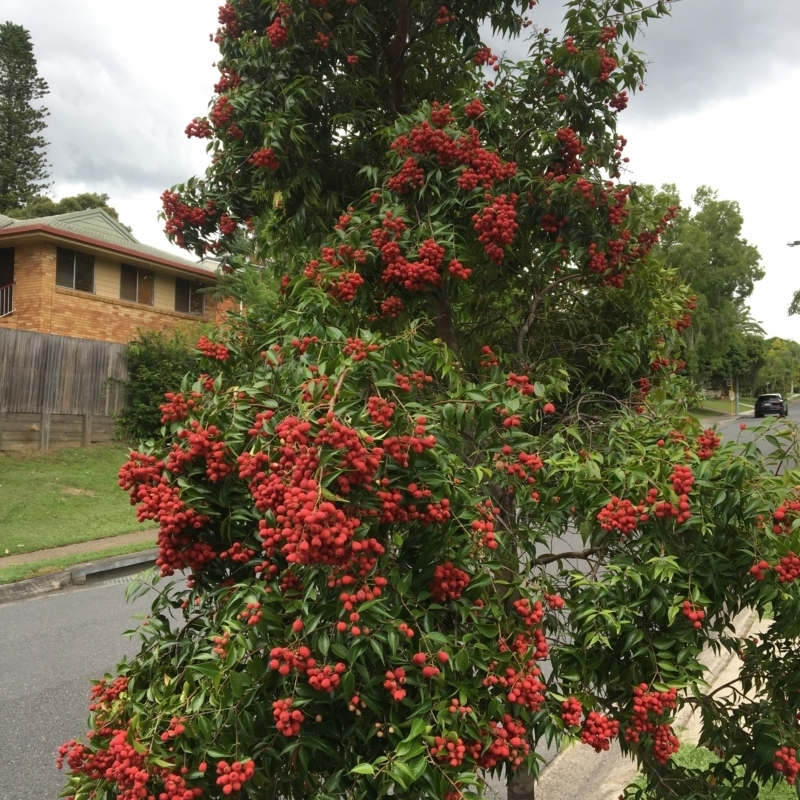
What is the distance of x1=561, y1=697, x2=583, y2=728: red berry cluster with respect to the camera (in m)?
2.24

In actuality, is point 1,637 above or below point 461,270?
below

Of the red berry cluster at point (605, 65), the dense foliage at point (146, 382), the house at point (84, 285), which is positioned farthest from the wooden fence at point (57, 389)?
the red berry cluster at point (605, 65)

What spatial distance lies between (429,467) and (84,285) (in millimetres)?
21641

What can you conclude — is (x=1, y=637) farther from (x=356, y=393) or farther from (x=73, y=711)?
(x=356, y=393)

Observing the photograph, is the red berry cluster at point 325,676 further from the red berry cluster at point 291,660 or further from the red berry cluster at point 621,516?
the red berry cluster at point 621,516

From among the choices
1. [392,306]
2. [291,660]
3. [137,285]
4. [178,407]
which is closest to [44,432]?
[137,285]

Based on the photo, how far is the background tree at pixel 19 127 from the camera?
36.8 metres

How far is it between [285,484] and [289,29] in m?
2.44

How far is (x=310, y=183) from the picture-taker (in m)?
3.40

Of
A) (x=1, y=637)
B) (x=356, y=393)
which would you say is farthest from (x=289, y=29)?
(x=1, y=637)

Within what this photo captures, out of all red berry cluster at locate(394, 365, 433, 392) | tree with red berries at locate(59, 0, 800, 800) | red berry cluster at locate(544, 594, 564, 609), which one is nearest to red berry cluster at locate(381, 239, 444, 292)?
tree with red berries at locate(59, 0, 800, 800)

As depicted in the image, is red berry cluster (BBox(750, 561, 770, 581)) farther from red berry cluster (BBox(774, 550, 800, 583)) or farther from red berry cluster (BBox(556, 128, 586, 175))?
red berry cluster (BBox(556, 128, 586, 175))

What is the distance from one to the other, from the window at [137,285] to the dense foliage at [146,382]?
4.11 metres

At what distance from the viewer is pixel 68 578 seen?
9805mm
